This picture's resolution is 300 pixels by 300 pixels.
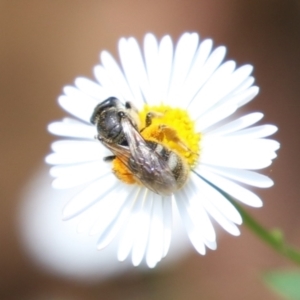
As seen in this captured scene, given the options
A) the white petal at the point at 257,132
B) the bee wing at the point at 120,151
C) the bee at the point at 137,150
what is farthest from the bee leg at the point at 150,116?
the white petal at the point at 257,132

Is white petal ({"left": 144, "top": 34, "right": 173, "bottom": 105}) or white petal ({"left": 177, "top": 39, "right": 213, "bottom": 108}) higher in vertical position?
white petal ({"left": 144, "top": 34, "right": 173, "bottom": 105})

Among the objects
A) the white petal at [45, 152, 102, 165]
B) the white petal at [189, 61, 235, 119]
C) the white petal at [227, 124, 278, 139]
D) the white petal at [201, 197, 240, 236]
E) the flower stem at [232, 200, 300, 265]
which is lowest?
the flower stem at [232, 200, 300, 265]

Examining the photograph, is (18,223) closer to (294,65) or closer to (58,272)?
(58,272)

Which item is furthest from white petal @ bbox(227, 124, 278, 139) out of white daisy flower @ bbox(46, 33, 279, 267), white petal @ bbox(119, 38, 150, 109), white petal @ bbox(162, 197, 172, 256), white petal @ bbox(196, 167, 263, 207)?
white petal @ bbox(119, 38, 150, 109)

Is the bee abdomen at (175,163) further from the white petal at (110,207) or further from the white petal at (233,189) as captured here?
the white petal at (110,207)

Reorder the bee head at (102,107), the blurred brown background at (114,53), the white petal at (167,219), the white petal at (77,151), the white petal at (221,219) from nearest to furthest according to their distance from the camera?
the white petal at (221,219), the white petal at (167,219), the bee head at (102,107), the white petal at (77,151), the blurred brown background at (114,53)

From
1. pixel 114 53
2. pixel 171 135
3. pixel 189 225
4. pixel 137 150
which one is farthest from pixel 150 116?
pixel 114 53

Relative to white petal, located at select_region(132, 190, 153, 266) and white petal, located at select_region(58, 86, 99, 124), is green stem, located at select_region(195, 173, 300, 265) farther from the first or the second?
white petal, located at select_region(58, 86, 99, 124)
